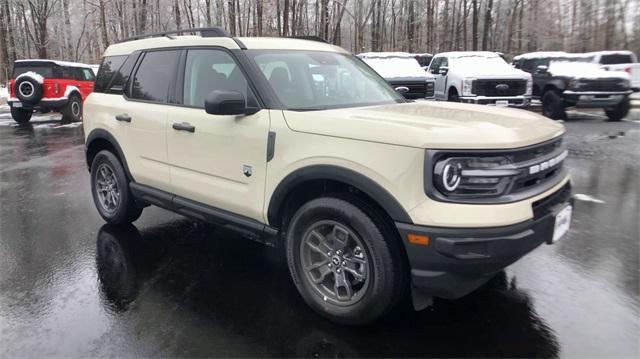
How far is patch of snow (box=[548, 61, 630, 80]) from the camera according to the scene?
46.1 ft

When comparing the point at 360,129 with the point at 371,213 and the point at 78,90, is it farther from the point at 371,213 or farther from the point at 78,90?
the point at 78,90

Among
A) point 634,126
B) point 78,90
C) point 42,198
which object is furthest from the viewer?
point 78,90

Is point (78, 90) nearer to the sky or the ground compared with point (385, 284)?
nearer to the sky

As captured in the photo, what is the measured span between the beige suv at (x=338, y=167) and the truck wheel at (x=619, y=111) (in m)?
12.5

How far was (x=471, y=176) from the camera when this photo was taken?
9.18 feet

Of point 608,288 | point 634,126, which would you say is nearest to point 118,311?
point 608,288

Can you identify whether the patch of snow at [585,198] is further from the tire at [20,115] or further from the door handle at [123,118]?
the tire at [20,115]

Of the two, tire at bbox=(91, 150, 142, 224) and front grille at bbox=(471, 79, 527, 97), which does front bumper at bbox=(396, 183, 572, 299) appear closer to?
tire at bbox=(91, 150, 142, 224)

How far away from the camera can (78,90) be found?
16297 mm

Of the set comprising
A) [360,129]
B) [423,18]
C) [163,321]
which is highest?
[423,18]

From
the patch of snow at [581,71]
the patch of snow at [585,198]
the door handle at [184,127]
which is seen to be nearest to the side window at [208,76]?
the door handle at [184,127]

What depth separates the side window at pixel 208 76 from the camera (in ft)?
12.9

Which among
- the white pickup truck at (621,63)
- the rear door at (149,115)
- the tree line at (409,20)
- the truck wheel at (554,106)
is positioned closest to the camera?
the rear door at (149,115)

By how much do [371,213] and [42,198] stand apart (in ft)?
18.0
